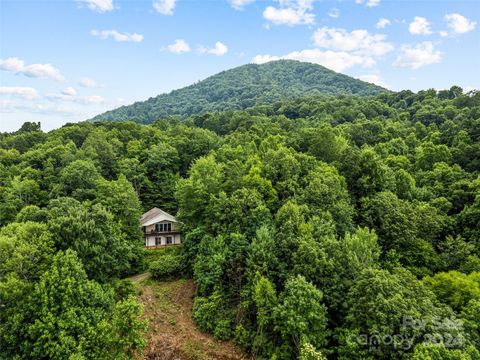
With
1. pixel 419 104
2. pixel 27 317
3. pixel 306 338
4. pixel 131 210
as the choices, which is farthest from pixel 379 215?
pixel 419 104

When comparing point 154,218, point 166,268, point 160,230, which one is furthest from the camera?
point 160,230

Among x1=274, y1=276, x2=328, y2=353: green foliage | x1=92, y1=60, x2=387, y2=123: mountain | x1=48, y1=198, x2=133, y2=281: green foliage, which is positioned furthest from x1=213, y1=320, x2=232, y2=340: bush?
x1=92, y1=60, x2=387, y2=123: mountain

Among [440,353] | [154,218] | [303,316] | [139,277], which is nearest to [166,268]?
[139,277]

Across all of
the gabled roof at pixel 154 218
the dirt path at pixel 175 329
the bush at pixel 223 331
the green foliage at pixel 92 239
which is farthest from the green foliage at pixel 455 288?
the gabled roof at pixel 154 218

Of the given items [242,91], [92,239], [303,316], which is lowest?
[303,316]

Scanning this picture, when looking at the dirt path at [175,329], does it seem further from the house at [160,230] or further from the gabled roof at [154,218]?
the gabled roof at [154,218]

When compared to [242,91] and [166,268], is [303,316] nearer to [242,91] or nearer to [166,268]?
[166,268]

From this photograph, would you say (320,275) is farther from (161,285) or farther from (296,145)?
(296,145)
